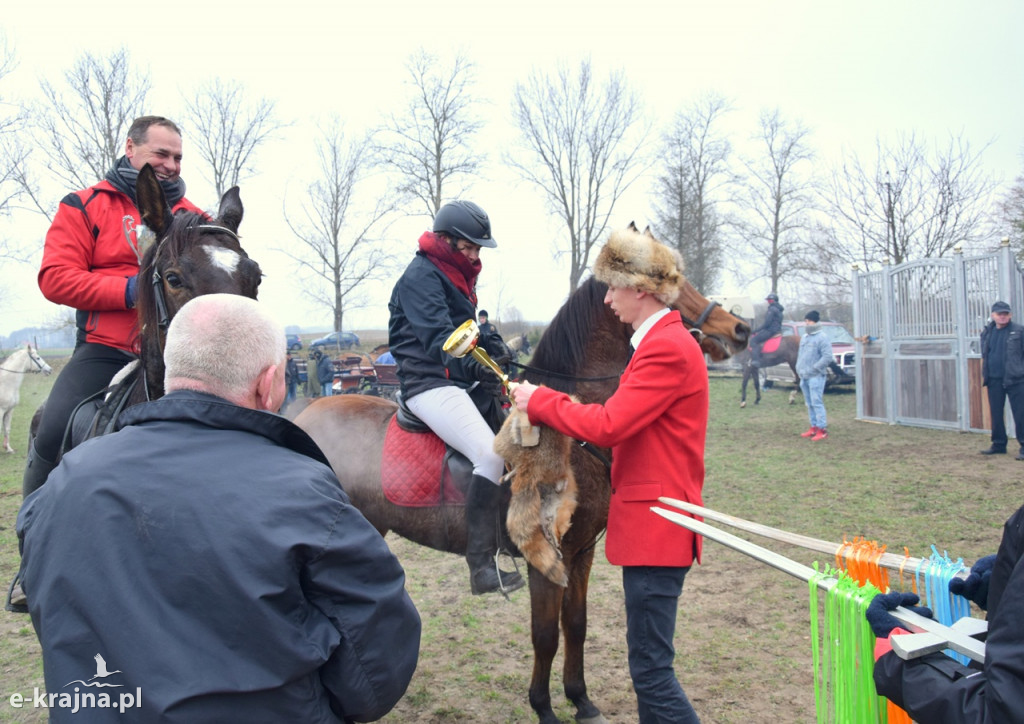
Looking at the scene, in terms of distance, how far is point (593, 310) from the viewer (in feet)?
12.3

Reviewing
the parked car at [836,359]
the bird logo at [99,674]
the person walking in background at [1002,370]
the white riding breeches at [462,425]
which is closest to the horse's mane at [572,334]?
the white riding breeches at [462,425]

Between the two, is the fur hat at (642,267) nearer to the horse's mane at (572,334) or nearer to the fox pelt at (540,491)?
the fox pelt at (540,491)

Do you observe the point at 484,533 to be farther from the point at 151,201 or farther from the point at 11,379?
the point at 11,379

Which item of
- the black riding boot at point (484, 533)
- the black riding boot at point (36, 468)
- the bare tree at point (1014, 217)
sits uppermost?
the bare tree at point (1014, 217)

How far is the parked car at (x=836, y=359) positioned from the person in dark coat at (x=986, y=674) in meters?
18.0

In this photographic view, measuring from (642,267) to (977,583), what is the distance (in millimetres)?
1488

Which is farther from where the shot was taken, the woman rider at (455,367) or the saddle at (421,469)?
the saddle at (421,469)

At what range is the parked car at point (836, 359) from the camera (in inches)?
748

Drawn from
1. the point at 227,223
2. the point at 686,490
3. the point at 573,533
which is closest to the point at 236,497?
the point at 686,490

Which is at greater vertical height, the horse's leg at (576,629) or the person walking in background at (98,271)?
the person walking in background at (98,271)

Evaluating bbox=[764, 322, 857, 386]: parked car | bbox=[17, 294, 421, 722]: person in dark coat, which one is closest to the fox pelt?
bbox=[17, 294, 421, 722]: person in dark coat

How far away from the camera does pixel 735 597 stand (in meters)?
5.16

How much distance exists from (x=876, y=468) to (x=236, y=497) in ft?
32.3

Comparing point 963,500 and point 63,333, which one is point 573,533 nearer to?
point 963,500
